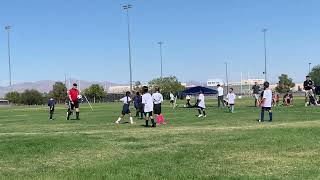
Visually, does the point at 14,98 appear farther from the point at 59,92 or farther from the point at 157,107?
the point at 157,107

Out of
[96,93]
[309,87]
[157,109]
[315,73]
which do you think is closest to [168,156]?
[157,109]

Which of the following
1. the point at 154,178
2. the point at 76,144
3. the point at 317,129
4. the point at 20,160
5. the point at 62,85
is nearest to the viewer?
the point at 154,178

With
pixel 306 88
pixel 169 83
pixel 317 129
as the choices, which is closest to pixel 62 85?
pixel 169 83

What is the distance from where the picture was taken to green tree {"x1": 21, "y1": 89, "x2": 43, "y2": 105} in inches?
5413

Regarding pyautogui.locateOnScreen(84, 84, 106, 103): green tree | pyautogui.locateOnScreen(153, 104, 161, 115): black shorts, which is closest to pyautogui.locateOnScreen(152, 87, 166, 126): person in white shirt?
pyautogui.locateOnScreen(153, 104, 161, 115): black shorts

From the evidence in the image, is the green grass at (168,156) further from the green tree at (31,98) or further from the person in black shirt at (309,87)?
the green tree at (31,98)

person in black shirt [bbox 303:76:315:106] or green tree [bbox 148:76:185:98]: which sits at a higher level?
green tree [bbox 148:76:185:98]

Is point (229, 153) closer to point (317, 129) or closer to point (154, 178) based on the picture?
point (154, 178)

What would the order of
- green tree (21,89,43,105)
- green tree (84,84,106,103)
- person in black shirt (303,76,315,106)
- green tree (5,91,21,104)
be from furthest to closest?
1. green tree (84,84,106,103)
2. green tree (5,91,21,104)
3. green tree (21,89,43,105)
4. person in black shirt (303,76,315,106)

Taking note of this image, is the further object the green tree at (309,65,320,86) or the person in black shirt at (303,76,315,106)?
the green tree at (309,65,320,86)

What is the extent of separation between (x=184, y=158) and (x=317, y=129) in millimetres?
6845

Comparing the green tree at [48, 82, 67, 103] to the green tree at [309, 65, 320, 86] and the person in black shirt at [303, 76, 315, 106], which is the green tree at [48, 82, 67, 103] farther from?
the person in black shirt at [303, 76, 315, 106]

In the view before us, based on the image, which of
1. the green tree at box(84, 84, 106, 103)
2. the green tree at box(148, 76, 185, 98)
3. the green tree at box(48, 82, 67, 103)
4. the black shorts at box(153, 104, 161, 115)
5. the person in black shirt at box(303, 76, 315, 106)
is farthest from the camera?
the green tree at box(84, 84, 106, 103)

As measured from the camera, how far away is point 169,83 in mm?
145250
